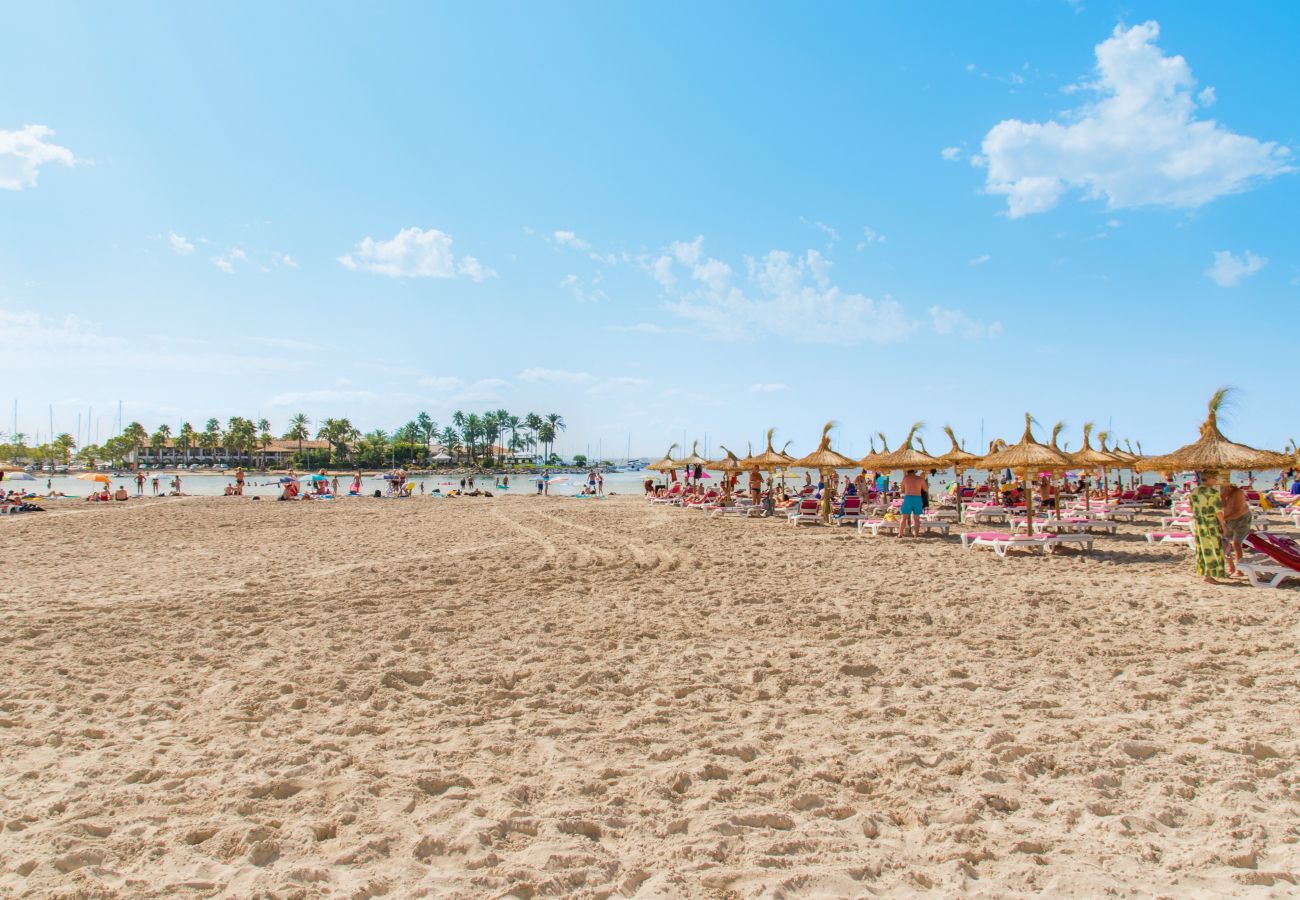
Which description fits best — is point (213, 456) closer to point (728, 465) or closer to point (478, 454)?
point (478, 454)

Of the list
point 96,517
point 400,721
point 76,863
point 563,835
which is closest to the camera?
point 76,863

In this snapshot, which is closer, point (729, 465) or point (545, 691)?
point (545, 691)

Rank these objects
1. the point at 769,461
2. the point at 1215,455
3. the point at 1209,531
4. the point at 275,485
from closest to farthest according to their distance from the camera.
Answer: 1. the point at 1209,531
2. the point at 1215,455
3. the point at 769,461
4. the point at 275,485

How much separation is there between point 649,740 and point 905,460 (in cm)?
1220

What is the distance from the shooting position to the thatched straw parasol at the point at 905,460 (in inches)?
574

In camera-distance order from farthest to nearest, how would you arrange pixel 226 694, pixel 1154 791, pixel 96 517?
pixel 96 517
pixel 226 694
pixel 1154 791

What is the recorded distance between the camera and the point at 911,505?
1334 cm

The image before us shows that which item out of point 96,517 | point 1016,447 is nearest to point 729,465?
point 1016,447

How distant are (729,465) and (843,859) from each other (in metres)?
20.1

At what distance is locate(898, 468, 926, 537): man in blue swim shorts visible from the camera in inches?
526

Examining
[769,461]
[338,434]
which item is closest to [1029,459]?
[769,461]

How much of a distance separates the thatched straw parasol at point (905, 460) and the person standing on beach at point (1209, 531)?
19.4 ft

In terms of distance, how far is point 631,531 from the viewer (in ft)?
50.6

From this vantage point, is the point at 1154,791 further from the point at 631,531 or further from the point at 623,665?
the point at 631,531
